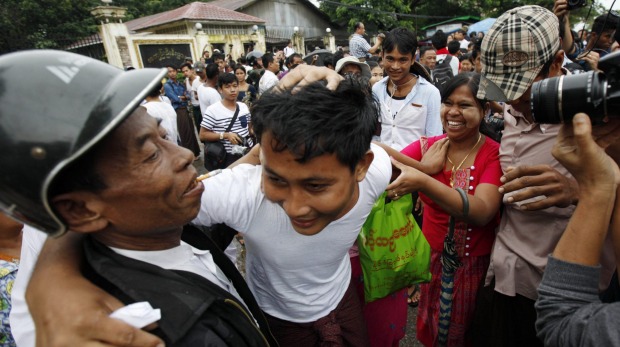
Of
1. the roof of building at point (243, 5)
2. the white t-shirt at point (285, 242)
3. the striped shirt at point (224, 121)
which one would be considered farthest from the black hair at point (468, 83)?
the roof of building at point (243, 5)

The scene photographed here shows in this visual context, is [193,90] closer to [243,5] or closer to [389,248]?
[389,248]

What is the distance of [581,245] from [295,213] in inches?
34.0

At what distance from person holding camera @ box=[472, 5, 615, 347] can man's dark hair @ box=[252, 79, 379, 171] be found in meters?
0.71

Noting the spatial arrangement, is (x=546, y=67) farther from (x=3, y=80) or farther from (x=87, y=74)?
(x=3, y=80)

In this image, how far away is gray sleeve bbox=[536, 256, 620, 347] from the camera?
0.88 meters

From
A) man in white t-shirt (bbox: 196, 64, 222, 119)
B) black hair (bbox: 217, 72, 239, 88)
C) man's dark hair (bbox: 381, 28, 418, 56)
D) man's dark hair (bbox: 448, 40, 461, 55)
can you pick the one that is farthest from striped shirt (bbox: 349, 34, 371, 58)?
man's dark hair (bbox: 381, 28, 418, 56)

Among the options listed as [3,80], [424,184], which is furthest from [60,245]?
[424,184]

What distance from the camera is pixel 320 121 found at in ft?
3.78

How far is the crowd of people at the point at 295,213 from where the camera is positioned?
0.77 metres

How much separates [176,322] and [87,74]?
0.62 m

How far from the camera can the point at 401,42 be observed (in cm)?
328

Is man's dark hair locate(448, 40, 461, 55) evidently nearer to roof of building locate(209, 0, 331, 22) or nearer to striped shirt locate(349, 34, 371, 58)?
striped shirt locate(349, 34, 371, 58)

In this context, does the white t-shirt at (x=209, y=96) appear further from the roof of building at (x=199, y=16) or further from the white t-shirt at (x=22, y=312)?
the roof of building at (x=199, y=16)

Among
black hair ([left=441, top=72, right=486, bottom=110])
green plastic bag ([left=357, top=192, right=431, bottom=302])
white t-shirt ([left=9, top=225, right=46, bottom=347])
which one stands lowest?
green plastic bag ([left=357, top=192, right=431, bottom=302])
